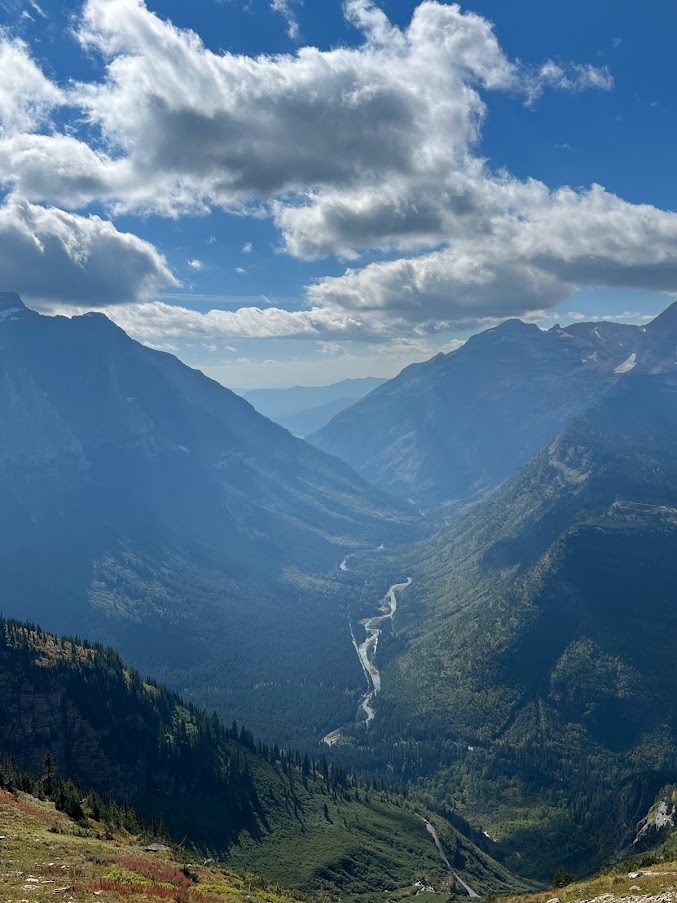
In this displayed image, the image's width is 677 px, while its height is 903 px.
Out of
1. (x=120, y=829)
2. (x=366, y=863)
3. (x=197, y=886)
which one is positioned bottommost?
(x=366, y=863)

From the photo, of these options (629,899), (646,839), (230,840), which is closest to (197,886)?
(629,899)

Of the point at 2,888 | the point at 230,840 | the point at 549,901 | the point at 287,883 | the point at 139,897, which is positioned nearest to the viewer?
the point at 2,888

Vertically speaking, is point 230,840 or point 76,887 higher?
point 76,887

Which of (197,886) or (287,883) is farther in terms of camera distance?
(287,883)

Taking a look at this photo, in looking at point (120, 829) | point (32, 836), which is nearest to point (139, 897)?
point (32, 836)

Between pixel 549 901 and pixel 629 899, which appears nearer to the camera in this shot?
pixel 629 899

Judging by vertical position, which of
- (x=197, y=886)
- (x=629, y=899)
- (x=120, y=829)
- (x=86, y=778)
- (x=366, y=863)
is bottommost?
(x=366, y=863)

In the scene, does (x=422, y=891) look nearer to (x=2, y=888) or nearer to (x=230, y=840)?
(x=230, y=840)

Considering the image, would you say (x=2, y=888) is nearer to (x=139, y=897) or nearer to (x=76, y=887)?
(x=76, y=887)

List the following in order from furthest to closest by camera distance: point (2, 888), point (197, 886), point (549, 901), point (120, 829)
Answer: point (120, 829) → point (197, 886) → point (549, 901) → point (2, 888)
